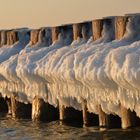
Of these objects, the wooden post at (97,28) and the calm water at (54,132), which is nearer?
the calm water at (54,132)

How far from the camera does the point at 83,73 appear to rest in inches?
517

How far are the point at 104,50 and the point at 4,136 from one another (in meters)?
3.59

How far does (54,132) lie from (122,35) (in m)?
2.62

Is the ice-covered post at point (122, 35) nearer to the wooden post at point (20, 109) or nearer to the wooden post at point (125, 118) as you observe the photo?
the wooden post at point (125, 118)

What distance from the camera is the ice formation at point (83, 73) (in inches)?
474

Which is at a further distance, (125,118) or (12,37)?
(12,37)

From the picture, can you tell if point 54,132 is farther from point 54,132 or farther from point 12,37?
point 12,37

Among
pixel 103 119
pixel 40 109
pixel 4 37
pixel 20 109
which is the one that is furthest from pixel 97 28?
pixel 4 37

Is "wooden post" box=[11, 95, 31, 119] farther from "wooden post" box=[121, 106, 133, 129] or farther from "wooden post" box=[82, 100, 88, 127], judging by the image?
"wooden post" box=[121, 106, 133, 129]

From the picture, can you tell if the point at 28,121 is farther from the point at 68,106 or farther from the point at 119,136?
the point at 119,136

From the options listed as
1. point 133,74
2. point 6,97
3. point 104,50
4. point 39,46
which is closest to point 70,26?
point 39,46

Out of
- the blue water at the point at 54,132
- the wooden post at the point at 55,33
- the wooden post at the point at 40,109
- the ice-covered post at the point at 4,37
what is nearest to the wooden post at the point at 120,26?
the blue water at the point at 54,132

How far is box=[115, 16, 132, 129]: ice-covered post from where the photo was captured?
1347cm

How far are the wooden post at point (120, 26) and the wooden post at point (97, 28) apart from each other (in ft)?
3.04
